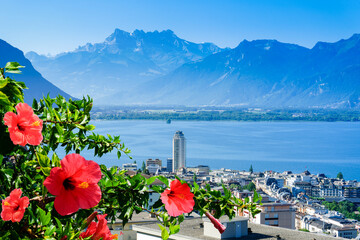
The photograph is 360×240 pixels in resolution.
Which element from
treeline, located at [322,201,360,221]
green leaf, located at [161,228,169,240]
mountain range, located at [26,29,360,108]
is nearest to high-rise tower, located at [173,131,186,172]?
treeline, located at [322,201,360,221]

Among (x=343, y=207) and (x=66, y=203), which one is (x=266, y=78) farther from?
(x=66, y=203)

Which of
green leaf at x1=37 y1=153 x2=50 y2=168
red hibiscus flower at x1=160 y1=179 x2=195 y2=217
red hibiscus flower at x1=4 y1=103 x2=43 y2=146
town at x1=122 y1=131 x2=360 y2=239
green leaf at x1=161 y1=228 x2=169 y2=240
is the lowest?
town at x1=122 y1=131 x2=360 y2=239

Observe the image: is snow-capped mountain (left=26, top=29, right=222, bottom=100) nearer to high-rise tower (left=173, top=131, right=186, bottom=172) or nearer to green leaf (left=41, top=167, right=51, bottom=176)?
high-rise tower (left=173, top=131, right=186, bottom=172)

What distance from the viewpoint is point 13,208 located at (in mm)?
414

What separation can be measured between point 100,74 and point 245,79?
149 feet

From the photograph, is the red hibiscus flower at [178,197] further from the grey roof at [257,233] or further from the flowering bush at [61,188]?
the grey roof at [257,233]

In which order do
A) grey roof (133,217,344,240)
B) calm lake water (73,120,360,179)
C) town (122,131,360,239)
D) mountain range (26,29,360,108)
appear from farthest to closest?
mountain range (26,29,360,108), calm lake water (73,120,360,179), town (122,131,360,239), grey roof (133,217,344,240)

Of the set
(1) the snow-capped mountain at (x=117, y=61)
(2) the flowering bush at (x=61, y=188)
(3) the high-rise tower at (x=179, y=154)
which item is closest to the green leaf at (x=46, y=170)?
(2) the flowering bush at (x=61, y=188)

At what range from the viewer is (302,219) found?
55.6 ft

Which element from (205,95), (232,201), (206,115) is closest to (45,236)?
(232,201)

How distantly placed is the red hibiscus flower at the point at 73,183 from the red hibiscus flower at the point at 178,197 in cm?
11

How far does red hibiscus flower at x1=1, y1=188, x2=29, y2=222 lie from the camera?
41 centimetres

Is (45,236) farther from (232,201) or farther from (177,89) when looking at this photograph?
(177,89)

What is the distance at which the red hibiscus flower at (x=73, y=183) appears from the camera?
40 centimetres
